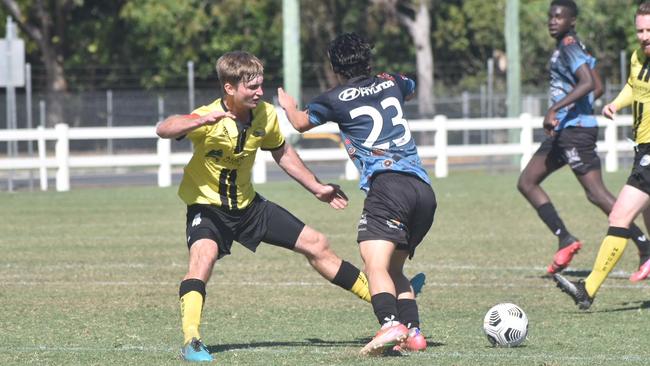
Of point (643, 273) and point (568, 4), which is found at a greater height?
point (568, 4)

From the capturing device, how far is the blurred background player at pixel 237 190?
7.44 metres

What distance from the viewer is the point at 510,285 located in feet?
35.5

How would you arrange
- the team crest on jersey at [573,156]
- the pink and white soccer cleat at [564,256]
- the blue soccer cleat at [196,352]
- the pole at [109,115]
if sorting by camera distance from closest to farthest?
the blue soccer cleat at [196,352], the pink and white soccer cleat at [564,256], the team crest on jersey at [573,156], the pole at [109,115]

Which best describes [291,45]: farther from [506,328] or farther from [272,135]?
[506,328]

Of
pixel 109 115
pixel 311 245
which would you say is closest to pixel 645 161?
pixel 311 245

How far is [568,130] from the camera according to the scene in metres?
11.6

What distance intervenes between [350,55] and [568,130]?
4.53 metres

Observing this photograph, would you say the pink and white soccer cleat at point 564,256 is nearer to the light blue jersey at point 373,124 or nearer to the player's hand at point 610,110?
the player's hand at point 610,110

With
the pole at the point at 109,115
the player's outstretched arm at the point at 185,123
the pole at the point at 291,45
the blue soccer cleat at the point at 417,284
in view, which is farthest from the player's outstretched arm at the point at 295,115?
the pole at the point at 109,115

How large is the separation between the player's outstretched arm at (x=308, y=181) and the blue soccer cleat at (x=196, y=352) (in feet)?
4.05

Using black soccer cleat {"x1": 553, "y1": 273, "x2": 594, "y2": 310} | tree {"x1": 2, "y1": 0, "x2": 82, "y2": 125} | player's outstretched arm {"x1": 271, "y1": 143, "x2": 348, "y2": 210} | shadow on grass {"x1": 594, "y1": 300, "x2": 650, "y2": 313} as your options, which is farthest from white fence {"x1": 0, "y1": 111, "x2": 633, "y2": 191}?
tree {"x1": 2, "y1": 0, "x2": 82, "y2": 125}

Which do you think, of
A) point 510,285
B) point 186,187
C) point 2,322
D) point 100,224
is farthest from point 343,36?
point 100,224

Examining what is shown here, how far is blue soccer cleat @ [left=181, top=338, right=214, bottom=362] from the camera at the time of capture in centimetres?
709

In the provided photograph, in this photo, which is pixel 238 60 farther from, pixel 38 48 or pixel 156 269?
pixel 38 48
